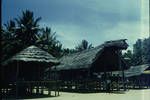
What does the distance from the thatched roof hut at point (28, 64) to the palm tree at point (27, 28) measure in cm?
1095

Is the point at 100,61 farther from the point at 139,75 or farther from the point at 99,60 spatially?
the point at 139,75

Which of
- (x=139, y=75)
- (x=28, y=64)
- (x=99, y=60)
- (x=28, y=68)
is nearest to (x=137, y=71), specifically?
(x=139, y=75)

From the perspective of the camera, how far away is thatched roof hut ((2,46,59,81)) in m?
18.6

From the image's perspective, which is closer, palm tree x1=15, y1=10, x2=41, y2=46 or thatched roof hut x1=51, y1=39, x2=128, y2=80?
thatched roof hut x1=51, y1=39, x2=128, y2=80

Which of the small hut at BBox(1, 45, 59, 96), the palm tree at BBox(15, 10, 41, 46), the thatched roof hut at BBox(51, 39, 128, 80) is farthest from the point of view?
the palm tree at BBox(15, 10, 41, 46)

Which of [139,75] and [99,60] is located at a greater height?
[99,60]

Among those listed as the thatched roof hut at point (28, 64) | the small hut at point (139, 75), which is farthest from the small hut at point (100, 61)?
the small hut at point (139, 75)

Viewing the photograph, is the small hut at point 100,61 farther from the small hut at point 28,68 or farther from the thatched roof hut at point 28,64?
the small hut at point 28,68

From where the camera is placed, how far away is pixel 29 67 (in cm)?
2158

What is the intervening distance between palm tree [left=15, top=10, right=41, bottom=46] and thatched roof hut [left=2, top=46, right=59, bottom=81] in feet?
35.9

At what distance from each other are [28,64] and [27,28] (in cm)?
1383

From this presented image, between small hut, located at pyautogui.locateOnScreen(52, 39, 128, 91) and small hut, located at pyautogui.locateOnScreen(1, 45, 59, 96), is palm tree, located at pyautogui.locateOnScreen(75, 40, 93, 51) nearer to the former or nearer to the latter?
small hut, located at pyautogui.locateOnScreen(52, 39, 128, 91)

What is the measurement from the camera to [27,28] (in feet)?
113

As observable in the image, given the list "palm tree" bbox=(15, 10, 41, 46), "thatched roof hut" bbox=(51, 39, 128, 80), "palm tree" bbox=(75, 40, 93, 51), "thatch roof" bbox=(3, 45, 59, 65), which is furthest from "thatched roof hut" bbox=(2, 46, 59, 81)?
"palm tree" bbox=(75, 40, 93, 51)
